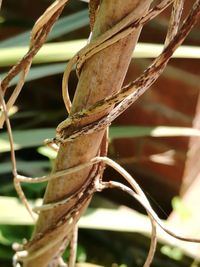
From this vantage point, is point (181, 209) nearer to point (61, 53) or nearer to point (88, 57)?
point (61, 53)

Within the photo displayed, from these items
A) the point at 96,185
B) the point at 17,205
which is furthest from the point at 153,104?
the point at 96,185

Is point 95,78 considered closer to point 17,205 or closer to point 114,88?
point 114,88

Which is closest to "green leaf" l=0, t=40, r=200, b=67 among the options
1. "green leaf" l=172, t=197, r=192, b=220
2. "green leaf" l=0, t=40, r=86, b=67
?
"green leaf" l=0, t=40, r=86, b=67

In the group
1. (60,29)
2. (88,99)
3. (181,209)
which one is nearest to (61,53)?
(60,29)

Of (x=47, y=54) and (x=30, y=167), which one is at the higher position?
(x=47, y=54)

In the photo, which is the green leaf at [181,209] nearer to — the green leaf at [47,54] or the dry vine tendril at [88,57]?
the green leaf at [47,54]

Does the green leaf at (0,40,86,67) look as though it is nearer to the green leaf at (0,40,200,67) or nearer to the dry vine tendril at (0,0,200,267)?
the green leaf at (0,40,200,67)
